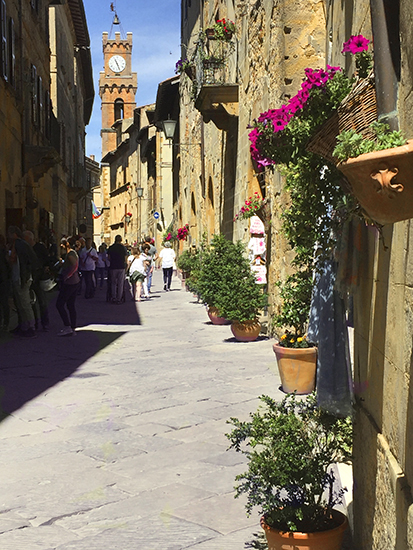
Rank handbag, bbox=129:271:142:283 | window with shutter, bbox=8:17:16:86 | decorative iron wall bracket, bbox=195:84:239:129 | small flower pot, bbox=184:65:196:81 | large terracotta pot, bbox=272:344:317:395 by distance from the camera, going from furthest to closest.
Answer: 1. handbag, bbox=129:271:142:283
2. small flower pot, bbox=184:65:196:81
3. window with shutter, bbox=8:17:16:86
4. decorative iron wall bracket, bbox=195:84:239:129
5. large terracotta pot, bbox=272:344:317:395

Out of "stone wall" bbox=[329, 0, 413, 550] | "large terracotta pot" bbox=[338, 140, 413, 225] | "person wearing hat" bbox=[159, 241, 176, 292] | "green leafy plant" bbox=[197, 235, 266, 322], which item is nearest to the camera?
"large terracotta pot" bbox=[338, 140, 413, 225]

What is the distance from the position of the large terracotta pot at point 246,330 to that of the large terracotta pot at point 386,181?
8.56 m

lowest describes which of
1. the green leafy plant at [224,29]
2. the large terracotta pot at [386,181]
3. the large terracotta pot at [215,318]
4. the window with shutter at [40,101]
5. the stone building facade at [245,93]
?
the large terracotta pot at [215,318]

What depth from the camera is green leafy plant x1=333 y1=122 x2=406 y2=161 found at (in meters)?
2.04

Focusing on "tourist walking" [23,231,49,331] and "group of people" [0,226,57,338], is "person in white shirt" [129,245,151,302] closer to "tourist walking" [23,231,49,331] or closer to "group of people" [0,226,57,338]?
"tourist walking" [23,231,49,331]

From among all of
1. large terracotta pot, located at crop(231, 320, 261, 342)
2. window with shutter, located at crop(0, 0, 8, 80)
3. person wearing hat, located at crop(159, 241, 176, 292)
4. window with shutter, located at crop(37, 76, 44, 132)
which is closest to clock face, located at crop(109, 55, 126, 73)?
window with shutter, located at crop(37, 76, 44, 132)

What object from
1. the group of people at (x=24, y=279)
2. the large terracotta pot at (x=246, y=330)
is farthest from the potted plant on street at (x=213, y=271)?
the group of people at (x=24, y=279)

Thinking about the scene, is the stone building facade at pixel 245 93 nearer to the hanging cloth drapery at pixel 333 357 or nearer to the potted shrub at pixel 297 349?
the potted shrub at pixel 297 349

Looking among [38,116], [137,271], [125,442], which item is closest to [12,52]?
[38,116]

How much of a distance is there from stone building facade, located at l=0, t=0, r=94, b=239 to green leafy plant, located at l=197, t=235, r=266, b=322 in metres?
5.98

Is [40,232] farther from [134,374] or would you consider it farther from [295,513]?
[295,513]

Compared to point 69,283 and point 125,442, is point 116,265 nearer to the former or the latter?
point 69,283

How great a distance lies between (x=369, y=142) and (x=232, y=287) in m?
8.28

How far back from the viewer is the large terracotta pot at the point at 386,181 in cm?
186
